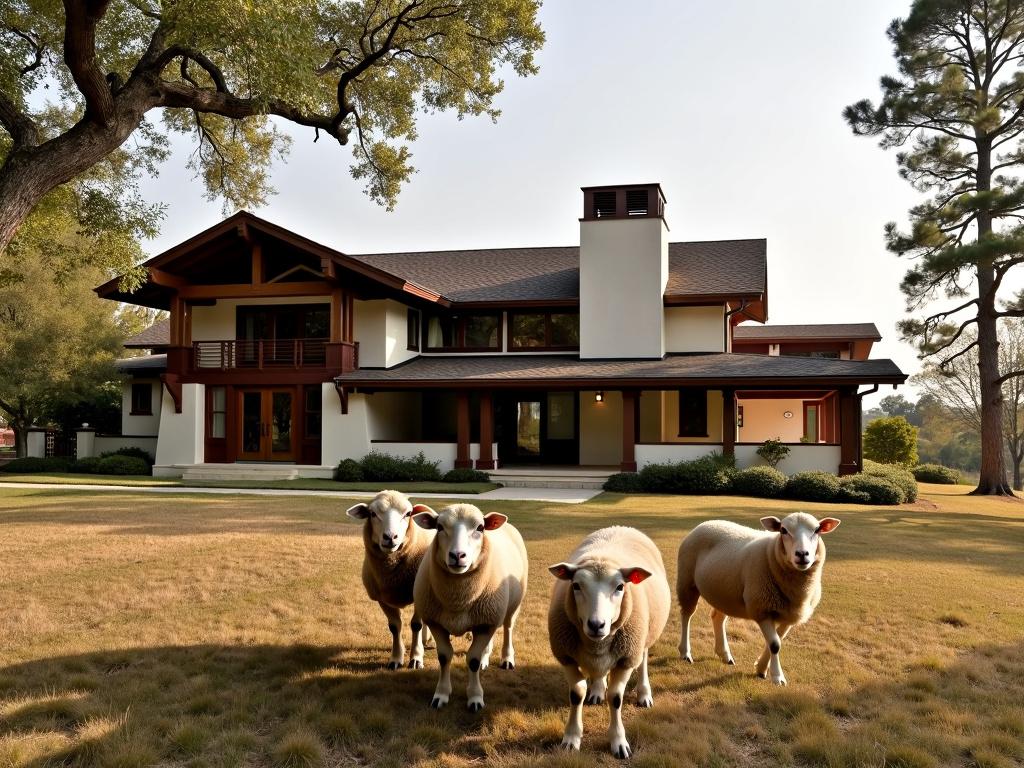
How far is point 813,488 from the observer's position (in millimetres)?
17250

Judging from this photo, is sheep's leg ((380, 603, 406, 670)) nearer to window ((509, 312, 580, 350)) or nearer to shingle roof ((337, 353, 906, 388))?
shingle roof ((337, 353, 906, 388))

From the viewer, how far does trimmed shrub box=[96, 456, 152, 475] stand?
22.1 meters

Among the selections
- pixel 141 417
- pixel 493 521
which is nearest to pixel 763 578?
pixel 493 521

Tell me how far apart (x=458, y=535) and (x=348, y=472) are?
16257 mm

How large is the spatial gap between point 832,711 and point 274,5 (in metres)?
10.6

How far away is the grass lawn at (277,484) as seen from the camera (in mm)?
17312

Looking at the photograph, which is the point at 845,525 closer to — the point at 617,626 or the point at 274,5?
the point at 617,626

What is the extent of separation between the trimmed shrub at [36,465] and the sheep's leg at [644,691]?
23.5m

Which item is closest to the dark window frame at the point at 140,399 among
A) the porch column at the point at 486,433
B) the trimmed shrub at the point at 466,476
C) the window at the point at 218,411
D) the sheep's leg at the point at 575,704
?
the window at the point at 218,411

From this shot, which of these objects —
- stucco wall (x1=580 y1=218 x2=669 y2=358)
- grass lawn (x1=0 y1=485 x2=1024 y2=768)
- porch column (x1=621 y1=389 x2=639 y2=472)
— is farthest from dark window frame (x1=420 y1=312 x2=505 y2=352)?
grass lawn (x1=0 y1=485 x2=1024 y2=768)

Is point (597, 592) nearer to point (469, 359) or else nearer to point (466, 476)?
point (466, 476)

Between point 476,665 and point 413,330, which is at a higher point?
point 413,330

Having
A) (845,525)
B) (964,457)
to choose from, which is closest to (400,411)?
(845,525)

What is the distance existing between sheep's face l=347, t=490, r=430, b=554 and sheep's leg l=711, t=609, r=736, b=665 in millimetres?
2590
